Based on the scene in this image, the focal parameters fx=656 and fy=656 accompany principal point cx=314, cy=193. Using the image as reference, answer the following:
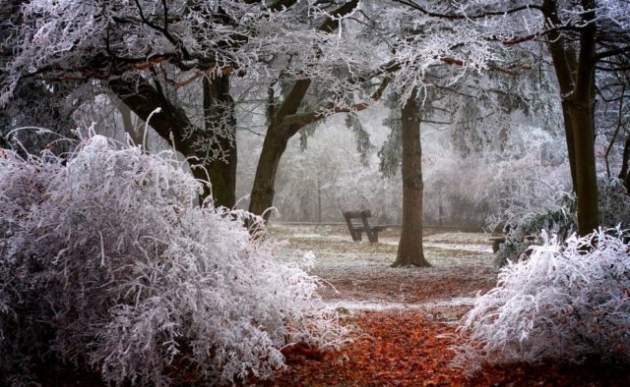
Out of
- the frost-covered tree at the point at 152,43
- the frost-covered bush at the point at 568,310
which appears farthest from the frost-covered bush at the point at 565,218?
the frost-covered bush at the point at 568,310

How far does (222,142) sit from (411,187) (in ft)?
14.9

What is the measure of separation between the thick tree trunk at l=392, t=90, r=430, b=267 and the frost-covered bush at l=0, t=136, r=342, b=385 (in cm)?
819

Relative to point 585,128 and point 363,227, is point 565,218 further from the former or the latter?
point 363,227

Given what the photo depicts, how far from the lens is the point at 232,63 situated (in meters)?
7.84

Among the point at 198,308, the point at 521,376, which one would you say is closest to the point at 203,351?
the point at 198,308

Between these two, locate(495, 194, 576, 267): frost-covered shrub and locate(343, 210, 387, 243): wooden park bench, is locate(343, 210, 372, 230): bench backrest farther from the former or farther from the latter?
locate(495, 194, 576, 267): frost-covered shrub

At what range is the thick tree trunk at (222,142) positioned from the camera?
29.5ft

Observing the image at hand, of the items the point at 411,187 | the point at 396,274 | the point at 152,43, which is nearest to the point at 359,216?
the point at 411,187

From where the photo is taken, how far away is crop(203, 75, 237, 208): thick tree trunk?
8.98 metres

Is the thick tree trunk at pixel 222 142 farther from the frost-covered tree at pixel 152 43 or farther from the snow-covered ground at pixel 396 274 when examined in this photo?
the snow-covered ground at pixel 396 274

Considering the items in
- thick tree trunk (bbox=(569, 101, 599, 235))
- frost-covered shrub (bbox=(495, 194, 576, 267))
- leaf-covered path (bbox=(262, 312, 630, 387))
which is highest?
thick tree trunk (bbox=(569, 101, 599, 235))

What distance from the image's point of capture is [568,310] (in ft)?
13.7

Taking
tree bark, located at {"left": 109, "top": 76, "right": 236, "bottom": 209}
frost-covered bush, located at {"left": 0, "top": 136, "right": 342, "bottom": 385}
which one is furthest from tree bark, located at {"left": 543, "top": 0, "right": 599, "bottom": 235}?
tree bark, located at {"left": 109, "top": 76, "right": 236, "bottom": 209}

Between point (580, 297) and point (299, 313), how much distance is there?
6.66 feet
